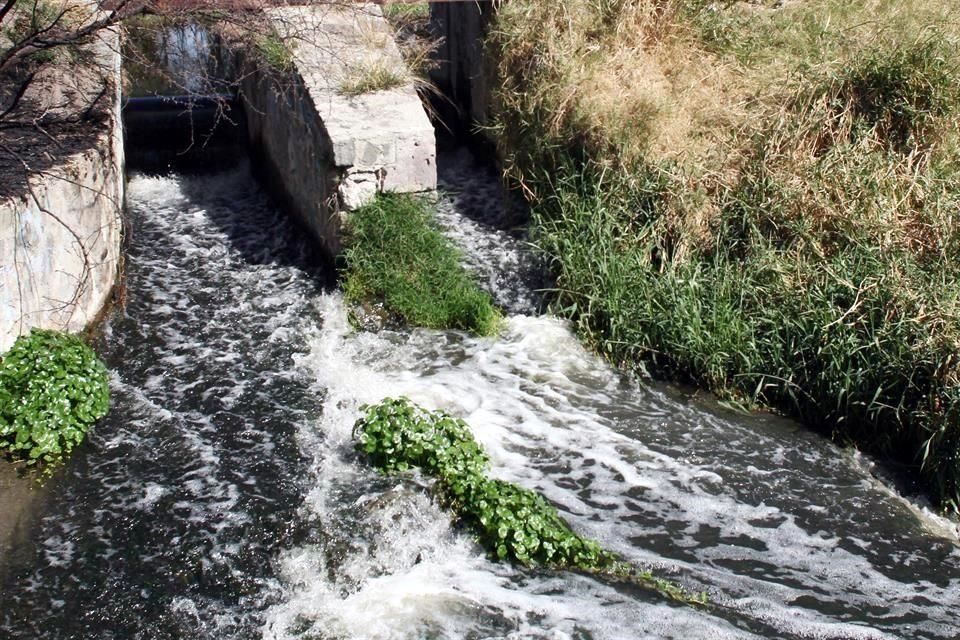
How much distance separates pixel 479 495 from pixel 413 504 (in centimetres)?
37

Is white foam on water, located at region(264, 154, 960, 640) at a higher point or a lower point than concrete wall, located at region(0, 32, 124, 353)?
lower

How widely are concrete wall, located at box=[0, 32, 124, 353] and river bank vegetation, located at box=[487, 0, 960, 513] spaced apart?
331 centimetres

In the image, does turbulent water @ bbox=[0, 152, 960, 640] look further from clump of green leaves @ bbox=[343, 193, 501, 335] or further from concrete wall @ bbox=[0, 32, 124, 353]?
concrete wall @ bbox=[0, 32, 124, 353]

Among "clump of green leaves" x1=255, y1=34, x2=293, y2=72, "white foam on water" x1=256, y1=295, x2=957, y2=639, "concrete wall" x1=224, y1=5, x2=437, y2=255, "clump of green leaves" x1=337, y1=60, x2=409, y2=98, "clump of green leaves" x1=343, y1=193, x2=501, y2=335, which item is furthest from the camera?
"clump of green leaves" x1=255, y1=34, x2=293, y2=72

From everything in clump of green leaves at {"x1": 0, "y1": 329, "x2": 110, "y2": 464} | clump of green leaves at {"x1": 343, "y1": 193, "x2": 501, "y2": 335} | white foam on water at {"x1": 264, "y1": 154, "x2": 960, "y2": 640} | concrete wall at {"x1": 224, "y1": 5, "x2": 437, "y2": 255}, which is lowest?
white foam on water at {"x1": 264, "y1": 154, "x2": 960, "y2": 640}

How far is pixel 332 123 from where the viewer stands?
782 centimetres

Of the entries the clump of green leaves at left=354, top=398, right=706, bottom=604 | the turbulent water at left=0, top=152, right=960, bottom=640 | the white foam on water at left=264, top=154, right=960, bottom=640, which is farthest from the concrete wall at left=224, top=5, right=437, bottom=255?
the clump of green leaves at left=354, top=398, right=706, bottom=604

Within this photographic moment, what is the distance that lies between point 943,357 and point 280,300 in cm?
475

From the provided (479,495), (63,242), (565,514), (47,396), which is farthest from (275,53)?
(565,514)

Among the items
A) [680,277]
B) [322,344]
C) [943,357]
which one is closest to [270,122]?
[322,344]

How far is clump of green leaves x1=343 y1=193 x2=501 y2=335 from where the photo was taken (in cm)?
740

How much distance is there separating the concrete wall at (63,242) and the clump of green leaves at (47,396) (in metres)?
0.23

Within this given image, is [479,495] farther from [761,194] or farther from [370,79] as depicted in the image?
[370,79]

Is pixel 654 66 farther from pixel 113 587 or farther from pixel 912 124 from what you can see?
pixel 113 587
